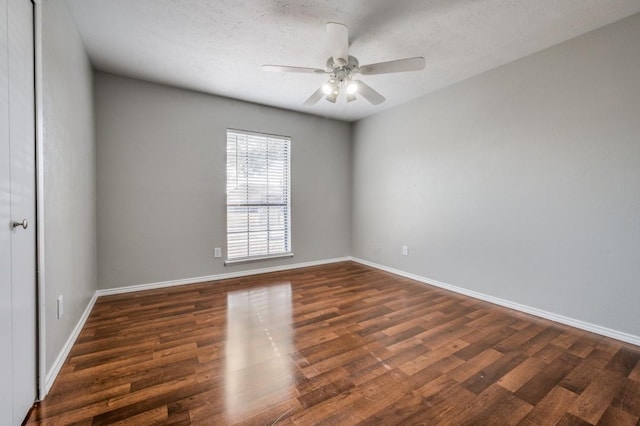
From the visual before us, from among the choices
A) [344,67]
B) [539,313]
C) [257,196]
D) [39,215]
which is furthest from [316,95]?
[539,313]

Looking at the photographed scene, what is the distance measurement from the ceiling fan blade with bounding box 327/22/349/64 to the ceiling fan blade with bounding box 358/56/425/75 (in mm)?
197

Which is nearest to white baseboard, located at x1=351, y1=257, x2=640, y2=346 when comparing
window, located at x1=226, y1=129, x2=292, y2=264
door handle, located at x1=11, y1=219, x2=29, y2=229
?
window, located at x1=226, y1=129, x2=292, y2=264

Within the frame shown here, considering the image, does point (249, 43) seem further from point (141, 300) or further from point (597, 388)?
point (597, 388)

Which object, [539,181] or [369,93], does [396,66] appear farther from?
[539,181]

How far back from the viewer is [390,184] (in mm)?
4191

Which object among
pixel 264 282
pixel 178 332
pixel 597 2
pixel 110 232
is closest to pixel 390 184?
pixel 264 282

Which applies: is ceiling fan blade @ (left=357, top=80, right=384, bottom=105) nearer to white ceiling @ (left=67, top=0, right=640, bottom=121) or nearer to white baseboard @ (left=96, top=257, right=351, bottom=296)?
white ceiling @ (left=67, top=0, right=640, bottom=121)

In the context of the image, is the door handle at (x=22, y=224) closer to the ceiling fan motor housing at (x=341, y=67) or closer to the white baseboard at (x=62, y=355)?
the white baseboard at (x=62, y=355)

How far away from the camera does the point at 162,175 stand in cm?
336

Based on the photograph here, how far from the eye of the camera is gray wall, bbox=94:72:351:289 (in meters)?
3.08

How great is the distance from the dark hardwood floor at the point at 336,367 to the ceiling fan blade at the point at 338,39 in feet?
7.25

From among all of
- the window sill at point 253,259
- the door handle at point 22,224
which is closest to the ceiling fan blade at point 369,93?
the door handle at point 22,224

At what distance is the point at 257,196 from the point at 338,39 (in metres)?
2.51

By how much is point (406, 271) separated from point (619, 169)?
239 centimetres
